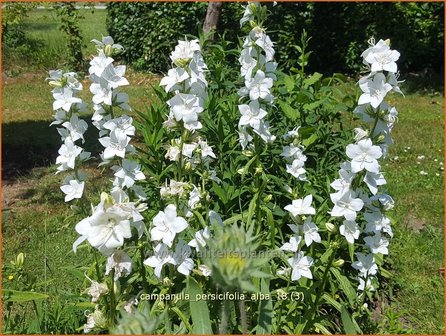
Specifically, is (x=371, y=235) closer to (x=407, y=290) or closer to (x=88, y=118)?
(x=407, y=290)

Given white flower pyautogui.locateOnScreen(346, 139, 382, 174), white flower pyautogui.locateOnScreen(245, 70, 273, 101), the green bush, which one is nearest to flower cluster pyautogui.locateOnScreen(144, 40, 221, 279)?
white flower pyautogui.locateOnScreen(245, 70, 273, 101)

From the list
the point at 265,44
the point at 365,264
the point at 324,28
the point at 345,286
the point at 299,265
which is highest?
the point at 265,44

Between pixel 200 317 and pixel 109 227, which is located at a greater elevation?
pixel 109 227

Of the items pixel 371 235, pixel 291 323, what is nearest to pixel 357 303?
pixel 371 235

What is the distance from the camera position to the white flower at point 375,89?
2014 mm

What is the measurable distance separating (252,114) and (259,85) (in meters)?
0.12

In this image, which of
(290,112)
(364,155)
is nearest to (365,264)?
(364,155)

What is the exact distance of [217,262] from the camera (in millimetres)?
1185

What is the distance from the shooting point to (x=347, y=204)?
2.08 m

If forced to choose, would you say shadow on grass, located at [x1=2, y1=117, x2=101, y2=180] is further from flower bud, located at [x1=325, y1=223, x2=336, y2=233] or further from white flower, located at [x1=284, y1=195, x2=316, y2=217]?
flower bud, located at [x1=325, y1=223, x2=336, y2=233]

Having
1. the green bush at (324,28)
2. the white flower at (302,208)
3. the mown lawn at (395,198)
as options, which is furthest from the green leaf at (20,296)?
the green bush at (324,28)

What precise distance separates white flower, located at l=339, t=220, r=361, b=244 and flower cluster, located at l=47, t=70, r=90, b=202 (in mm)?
1011

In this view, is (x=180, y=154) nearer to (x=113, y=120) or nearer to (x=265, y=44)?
(x=113, y=120)

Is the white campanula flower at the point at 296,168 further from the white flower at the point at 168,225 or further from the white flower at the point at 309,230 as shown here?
the white flower at the point at 168,225
